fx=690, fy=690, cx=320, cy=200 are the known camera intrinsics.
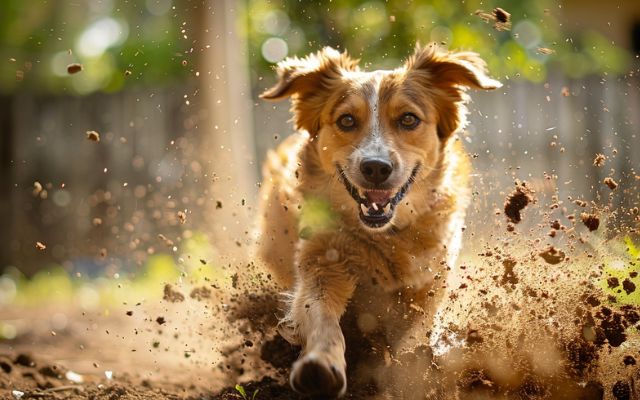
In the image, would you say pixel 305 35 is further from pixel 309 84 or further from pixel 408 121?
pixel 408 121

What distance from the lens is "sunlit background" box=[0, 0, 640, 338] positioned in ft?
28.0

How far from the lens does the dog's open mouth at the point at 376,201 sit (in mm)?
4023

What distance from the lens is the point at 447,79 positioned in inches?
182

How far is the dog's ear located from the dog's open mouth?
23.7 inches

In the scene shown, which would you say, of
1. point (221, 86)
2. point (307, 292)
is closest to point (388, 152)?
point (307, 292)

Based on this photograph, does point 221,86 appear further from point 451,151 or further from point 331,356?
point 331,356

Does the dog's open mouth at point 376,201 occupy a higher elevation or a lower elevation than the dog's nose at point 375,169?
lower

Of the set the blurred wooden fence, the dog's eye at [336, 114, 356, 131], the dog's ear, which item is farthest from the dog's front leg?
the blurred wooden fence

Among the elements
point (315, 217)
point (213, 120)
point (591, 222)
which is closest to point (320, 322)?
point (315, 217)

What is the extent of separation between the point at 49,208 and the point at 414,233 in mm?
8417

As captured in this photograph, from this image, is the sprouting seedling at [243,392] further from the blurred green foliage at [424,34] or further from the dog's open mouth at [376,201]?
the blurred green foliage at [424,34]

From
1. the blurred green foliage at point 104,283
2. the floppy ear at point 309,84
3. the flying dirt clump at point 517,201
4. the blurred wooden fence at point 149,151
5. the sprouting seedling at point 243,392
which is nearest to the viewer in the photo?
the sprouting seedling at point 243,392

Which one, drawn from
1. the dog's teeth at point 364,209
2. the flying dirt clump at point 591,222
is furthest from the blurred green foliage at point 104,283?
the flying dirt clump at point 591,222

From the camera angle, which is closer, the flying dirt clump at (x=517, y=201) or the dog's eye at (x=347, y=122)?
the flying dirt clump at (x=517, y=201)
